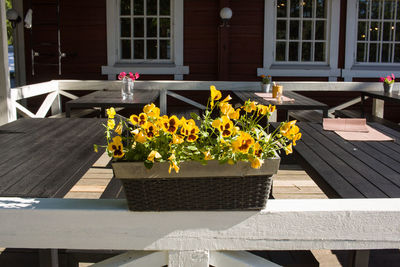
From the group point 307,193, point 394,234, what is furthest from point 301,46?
point 394,234

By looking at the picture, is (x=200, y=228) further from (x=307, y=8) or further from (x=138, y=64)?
(x=307, y=8)

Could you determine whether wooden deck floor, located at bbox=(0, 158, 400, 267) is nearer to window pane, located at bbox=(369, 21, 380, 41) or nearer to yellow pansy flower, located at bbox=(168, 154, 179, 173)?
yellow pansy flower, located at bbox=(168, 154, 179, 173)

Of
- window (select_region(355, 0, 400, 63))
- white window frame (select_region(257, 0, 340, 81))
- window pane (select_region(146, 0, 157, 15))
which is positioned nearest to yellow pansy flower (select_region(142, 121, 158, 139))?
white window frame (select_region(257, 0, 340, 81))

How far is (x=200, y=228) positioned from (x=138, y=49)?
625 cm

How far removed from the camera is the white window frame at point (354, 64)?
273 inches

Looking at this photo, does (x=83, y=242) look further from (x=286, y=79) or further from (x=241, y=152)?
(x=286, y=79)

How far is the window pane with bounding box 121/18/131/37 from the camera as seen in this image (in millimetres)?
7125

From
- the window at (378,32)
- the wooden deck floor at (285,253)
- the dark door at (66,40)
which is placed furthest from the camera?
the window at (378,32)

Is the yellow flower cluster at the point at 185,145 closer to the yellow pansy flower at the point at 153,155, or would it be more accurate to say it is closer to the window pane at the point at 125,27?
the yellow pansy flower at the point at 153,155

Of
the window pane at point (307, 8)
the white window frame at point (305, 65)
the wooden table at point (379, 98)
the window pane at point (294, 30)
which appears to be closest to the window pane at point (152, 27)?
the white window frame at point (305, 65)

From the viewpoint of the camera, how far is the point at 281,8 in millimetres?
7141

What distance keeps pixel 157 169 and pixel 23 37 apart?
6.41 m

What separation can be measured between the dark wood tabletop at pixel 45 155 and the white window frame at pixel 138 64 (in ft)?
11.9

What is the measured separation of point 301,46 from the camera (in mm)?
7270
